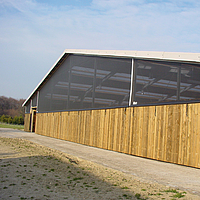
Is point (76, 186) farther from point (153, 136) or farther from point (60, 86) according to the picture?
point (60, 86)

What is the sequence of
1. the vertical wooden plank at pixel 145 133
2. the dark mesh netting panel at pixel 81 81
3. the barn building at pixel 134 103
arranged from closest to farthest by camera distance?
the barn building at pixel 134 103, the vertical wooden plank at pixel 145 133, the dark mesh netting panel at pixel 81 81

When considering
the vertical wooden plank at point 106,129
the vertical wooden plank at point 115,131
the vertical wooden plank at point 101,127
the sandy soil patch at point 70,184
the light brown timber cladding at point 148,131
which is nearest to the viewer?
the sandy soil patch at point 70,184

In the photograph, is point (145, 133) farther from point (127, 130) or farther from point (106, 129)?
point (106, 129)

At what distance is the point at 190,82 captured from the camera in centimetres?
809

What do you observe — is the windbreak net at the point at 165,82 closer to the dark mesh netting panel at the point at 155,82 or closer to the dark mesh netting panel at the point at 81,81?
the dark mesh netting panel at the point at 155,82

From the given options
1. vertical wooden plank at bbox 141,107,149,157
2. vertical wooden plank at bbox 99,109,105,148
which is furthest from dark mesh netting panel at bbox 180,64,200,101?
vertical wooden plank at bbox 99,109,105,148

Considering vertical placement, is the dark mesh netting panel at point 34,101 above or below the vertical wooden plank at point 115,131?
above

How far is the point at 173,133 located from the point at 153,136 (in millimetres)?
962

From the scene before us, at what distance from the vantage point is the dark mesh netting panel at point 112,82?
433 inches

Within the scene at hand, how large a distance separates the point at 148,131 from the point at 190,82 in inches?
101

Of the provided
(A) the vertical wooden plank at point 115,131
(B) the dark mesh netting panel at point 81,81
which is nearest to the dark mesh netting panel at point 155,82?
(A) the vertical wooden plank at point 115,131

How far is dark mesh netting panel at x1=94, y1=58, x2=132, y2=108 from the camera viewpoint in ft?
36.1

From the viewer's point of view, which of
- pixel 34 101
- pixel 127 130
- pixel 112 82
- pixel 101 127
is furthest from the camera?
pixel 34 101

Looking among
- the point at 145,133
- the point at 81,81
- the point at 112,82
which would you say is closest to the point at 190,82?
the point at 145,133
